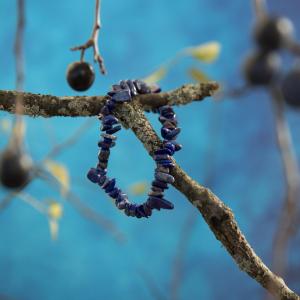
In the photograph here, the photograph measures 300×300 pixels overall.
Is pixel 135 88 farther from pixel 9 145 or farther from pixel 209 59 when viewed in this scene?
pixel 9 145

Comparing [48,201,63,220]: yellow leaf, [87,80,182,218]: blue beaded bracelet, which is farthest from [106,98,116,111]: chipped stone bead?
[48,201,63,220]: yellow leaf

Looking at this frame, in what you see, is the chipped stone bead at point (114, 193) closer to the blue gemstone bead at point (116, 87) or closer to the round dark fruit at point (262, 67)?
the blue gemstone bead at point (116, 87)

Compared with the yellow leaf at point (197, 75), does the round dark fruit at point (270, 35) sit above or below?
below

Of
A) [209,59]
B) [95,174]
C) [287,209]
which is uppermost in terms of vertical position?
[209,59]

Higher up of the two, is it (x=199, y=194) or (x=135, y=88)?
(x=135, y=88)

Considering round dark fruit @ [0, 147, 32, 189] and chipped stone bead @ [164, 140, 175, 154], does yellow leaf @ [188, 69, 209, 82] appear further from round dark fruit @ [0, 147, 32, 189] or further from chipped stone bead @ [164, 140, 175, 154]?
round dark fruit @ [0, 147, 32, 189]

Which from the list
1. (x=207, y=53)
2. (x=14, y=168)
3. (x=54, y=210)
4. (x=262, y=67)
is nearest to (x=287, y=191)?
(x=262, y=67)

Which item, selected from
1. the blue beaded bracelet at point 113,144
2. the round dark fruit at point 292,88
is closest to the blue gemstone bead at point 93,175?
the blue beaded bracelet at point 113,144

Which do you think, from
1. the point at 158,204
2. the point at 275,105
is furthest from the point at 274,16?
the point at 158,204

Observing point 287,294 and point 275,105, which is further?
point 287,294
